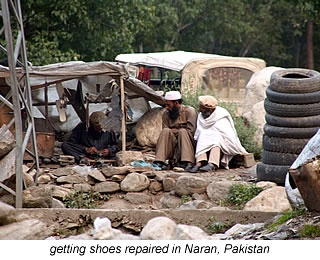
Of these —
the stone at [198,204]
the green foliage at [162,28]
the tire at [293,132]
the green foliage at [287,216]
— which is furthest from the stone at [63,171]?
the green foliage at [162,28]

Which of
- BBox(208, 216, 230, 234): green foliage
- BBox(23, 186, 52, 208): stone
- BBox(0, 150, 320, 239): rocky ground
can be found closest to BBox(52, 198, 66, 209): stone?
BBox(0, 150, 320, 239): rocky ground

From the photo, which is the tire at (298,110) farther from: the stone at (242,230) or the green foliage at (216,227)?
the stone at (242,230)

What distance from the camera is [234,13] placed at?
29.4 m

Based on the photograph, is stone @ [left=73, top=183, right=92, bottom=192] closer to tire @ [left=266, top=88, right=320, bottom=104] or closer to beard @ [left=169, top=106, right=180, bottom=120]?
beard @ [left=169, top=106, right=180, bottom=120]

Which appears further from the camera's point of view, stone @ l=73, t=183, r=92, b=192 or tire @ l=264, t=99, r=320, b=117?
stone @ l=73, t=183, r=92, b=192

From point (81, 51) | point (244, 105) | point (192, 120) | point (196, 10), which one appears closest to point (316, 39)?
point (196, 10)

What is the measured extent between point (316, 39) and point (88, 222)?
26670 mm

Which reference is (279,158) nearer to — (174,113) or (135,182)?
(135,182)

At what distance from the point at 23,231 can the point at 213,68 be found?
1205 centimetres

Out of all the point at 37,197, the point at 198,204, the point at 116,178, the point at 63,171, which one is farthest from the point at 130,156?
the point at 37,197

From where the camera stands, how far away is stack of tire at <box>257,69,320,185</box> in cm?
795

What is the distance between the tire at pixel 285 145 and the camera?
7973mm

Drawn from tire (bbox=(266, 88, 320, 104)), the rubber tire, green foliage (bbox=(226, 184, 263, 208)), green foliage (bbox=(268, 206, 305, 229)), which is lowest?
green foliage (bbox=(226, 184, 263, 208))

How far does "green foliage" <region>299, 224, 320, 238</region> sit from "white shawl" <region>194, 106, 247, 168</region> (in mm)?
4504
